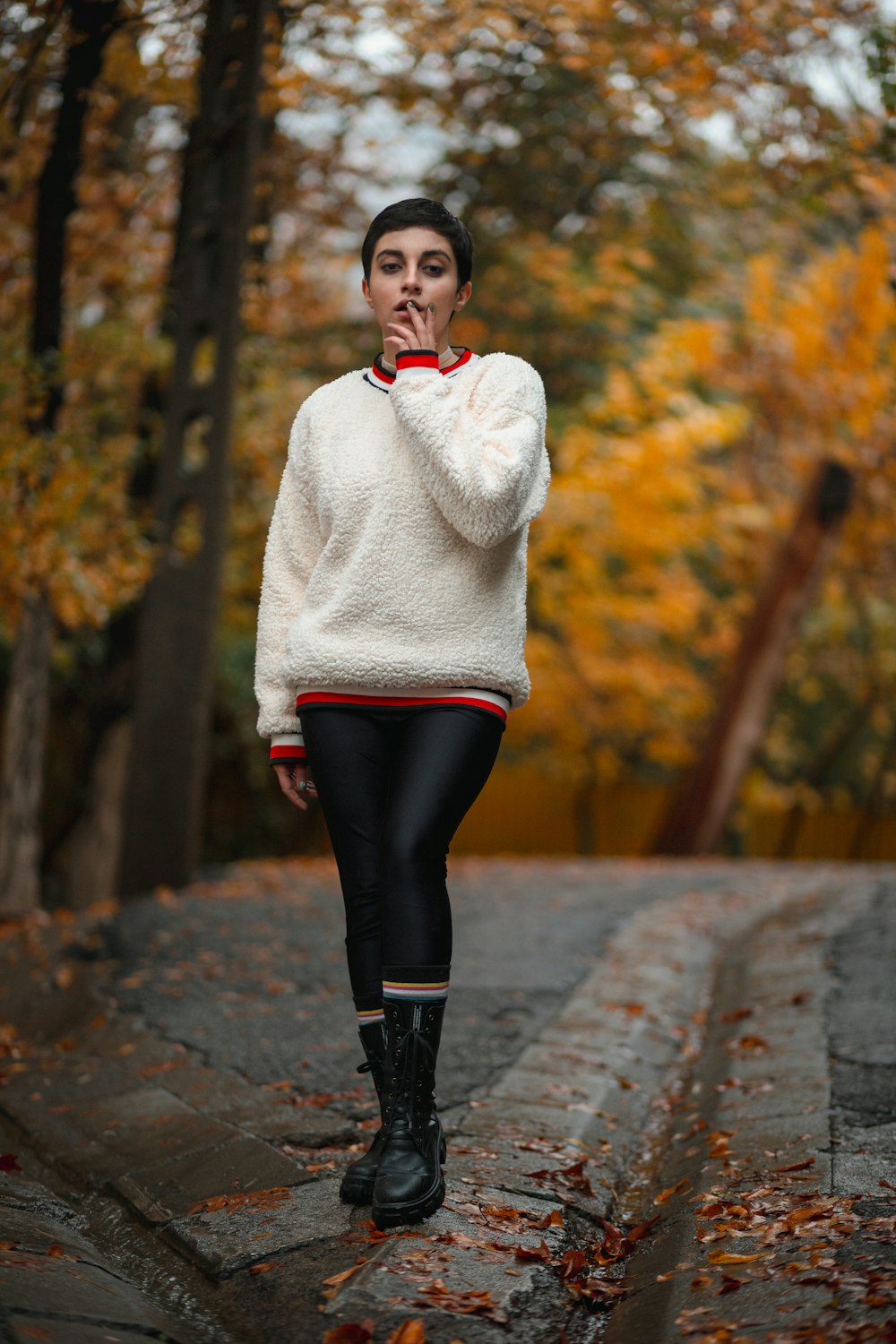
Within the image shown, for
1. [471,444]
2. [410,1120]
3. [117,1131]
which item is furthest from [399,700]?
[117,1131]

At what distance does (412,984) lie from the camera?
2.66 meters

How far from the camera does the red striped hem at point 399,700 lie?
2715 millimetres

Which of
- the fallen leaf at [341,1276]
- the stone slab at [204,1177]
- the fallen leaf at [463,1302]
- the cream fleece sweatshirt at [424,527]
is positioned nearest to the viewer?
the fallen leaf at [463,1302]

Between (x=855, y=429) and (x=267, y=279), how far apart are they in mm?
6591

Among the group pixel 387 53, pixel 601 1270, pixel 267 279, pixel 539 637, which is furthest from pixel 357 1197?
pixel 539 637

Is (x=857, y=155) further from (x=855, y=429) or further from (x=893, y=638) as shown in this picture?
(x=893, y=638)

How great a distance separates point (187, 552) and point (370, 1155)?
17.9ft

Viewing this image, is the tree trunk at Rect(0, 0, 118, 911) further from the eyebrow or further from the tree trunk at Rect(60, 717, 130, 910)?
the eyebrow

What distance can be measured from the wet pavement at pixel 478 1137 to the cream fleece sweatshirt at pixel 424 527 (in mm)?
1129

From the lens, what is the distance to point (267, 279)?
366 inches

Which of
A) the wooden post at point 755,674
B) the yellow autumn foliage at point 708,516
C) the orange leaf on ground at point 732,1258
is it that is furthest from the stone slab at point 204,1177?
the wooden post at point 755,674

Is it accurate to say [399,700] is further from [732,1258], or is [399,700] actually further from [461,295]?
[732,1258]

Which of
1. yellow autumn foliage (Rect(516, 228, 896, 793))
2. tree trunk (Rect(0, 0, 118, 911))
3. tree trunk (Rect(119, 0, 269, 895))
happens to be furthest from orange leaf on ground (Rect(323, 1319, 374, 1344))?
yellow autumn foliage (Rect(516, 228, 896, 793))

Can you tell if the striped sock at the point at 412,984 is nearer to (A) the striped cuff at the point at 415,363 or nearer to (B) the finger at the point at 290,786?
(B) the finger at the point at 290,786
